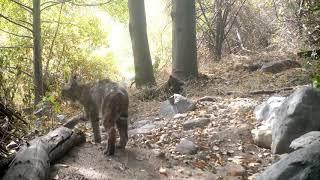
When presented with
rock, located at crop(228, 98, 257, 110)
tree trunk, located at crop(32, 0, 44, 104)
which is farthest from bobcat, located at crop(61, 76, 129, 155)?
tree trunk, located at crop(32, 0, 44, 104)

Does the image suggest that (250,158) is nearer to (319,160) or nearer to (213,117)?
(213,117)

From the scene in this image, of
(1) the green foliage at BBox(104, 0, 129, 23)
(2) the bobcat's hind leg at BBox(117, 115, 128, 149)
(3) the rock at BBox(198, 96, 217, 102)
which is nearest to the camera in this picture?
(2) the bobcat's hind leg at BBox(117, 115, 128, 149)

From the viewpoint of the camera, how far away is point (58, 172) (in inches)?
228

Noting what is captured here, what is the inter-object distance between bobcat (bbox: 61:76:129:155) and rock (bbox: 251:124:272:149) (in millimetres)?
2185

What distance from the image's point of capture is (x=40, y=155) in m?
5.61

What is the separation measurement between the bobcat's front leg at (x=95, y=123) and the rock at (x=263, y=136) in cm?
268

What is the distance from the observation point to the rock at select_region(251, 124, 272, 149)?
7.34 meters

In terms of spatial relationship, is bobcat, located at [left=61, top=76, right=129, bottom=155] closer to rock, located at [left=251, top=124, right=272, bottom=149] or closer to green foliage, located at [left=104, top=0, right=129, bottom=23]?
rock, located at [left=251, top=124, right=272, bottom=149]

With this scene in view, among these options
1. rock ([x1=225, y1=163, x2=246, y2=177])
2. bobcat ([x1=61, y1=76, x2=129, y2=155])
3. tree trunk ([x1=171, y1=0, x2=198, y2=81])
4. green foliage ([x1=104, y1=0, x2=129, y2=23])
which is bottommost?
rock ([x1=225, y1=163, x2=246, y2=177])

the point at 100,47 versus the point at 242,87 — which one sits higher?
the point at 100,47

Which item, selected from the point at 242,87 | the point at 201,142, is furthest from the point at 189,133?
the point at 242,87

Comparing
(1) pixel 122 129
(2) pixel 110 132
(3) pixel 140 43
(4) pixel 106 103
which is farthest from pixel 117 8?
(2) pixel 110 132

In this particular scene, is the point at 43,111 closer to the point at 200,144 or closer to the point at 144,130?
the point at 144,130

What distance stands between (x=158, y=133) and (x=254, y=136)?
6.26ft
